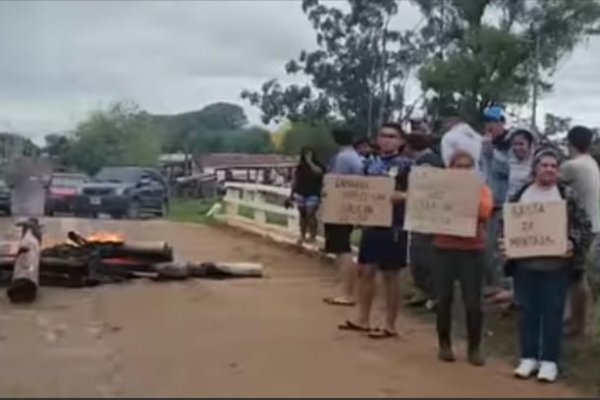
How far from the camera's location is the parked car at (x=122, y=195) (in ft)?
115

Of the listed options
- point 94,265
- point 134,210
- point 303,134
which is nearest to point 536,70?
point 303,134

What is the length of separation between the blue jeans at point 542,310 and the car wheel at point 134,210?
85.2 ft

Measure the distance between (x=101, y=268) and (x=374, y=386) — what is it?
7.72 meters

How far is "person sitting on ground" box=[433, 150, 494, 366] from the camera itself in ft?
33.4

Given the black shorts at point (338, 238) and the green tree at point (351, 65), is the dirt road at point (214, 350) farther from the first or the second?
the green tree at point (351, 65)

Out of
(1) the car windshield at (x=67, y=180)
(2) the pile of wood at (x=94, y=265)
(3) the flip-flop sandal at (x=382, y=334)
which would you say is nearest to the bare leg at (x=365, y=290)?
(3) the flip-flop sandal at (x=382, y=334)

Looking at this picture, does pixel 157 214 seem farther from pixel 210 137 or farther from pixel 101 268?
pixel 210 137

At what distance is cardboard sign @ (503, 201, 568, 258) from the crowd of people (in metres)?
0.08

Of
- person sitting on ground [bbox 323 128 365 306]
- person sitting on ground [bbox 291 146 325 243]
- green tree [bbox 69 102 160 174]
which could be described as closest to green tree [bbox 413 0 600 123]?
person sitting on ground [bbox 291 146 325 243]

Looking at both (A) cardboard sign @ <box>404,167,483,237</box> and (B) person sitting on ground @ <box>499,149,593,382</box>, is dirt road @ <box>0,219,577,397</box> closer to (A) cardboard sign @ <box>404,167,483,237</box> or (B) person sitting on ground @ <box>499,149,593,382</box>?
(B) person sitting on ground @ <box>499,149,593,382</box>

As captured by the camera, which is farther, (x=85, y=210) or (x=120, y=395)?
(x=85, y=210)

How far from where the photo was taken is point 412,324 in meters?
12.6

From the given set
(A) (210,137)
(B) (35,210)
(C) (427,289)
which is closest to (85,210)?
(B) (35,210)

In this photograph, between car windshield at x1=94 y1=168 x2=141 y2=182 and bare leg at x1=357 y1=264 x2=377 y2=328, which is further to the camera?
car windshield at x1=94 y1=168 x2=141 y2=182
